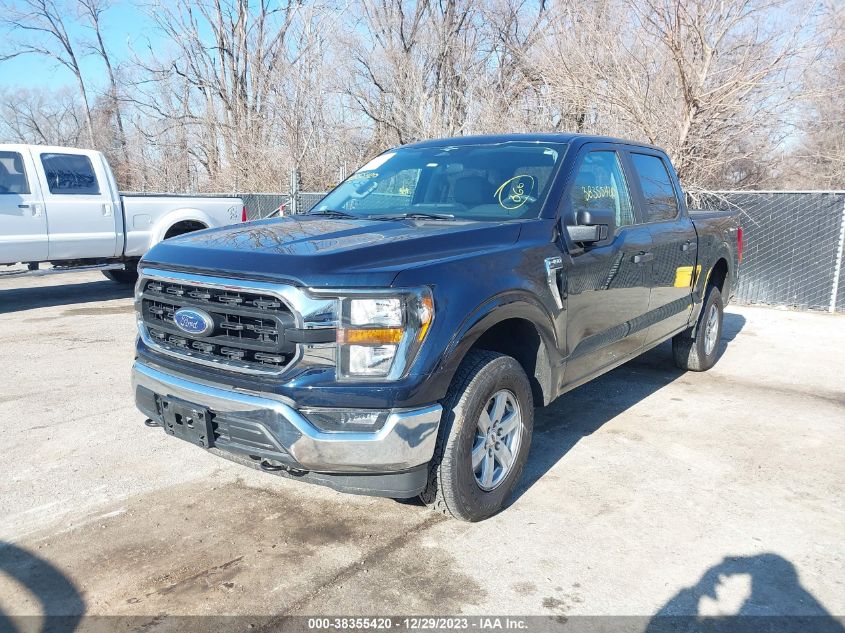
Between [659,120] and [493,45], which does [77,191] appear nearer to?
[659,120]

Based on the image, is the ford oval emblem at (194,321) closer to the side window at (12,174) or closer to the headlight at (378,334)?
the headlight at (378,334)

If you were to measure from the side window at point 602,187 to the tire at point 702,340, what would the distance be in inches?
78.9

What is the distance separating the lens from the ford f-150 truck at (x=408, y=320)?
274 centimetres

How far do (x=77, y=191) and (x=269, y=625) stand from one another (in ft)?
26.3

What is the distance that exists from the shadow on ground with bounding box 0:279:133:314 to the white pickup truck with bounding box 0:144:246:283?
0.59m

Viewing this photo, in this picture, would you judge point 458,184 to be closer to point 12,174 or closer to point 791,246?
point 12,174

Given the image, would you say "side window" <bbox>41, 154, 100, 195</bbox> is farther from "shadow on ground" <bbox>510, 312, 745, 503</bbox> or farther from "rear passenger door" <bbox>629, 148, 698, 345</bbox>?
"rear passenger door" <bbox>629, 148, 698, 345</bbox>

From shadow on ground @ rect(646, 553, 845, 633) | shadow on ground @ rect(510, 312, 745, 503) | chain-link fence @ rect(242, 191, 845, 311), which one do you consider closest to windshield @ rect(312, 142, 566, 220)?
shadow on ground @ rect(510, 312, 745, 503)

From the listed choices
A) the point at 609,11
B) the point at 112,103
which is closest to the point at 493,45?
the point at 609,11

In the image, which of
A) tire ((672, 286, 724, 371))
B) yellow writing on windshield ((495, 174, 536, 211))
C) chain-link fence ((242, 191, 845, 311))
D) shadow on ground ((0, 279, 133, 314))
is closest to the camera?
yellow writing on windshield ((495, 174, 536, 211))

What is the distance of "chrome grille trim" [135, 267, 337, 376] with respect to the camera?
2727mm

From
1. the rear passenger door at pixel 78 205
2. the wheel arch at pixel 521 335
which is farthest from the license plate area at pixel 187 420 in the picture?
the rear passenger door at pixel 78 205

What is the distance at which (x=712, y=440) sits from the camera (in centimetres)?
455

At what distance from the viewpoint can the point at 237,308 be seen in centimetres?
292
